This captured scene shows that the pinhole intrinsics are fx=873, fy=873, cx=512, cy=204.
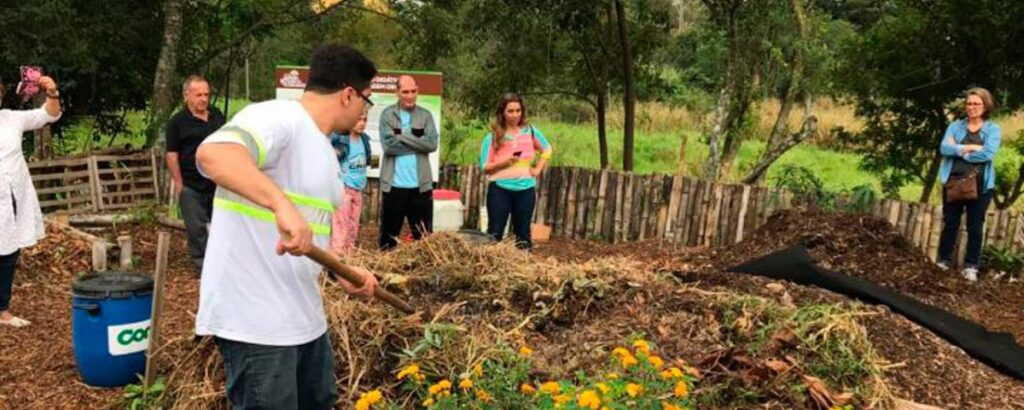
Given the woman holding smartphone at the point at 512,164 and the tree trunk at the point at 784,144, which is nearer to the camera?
the woman holding smartphone at the point at 512,164

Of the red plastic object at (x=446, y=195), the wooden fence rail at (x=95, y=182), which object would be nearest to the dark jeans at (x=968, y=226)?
the red plastic object at (x=446, y=195)

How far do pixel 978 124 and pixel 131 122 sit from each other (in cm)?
1006

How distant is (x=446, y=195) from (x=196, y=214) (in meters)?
2.86

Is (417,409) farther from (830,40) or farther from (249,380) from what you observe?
(830,40)

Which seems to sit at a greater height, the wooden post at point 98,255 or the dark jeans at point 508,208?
the dark jeans at point 508,208

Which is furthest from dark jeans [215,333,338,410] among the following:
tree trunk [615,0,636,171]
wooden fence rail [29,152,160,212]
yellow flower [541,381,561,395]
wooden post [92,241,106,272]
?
tree trunk [615,0,636,171]

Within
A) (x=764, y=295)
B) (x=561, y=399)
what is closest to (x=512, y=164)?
(x=764, y=295)

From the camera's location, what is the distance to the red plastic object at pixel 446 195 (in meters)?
8.27

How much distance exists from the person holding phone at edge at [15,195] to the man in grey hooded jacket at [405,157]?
2.10m

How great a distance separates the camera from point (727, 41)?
942 cm

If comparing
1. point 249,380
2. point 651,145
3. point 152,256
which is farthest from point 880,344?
point 651,145

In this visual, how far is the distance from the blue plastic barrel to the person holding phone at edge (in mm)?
1139

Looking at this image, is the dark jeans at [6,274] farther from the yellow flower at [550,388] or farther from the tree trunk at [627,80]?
the tree trunk at [627,80]

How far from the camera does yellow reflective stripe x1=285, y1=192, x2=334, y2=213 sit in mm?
2391
